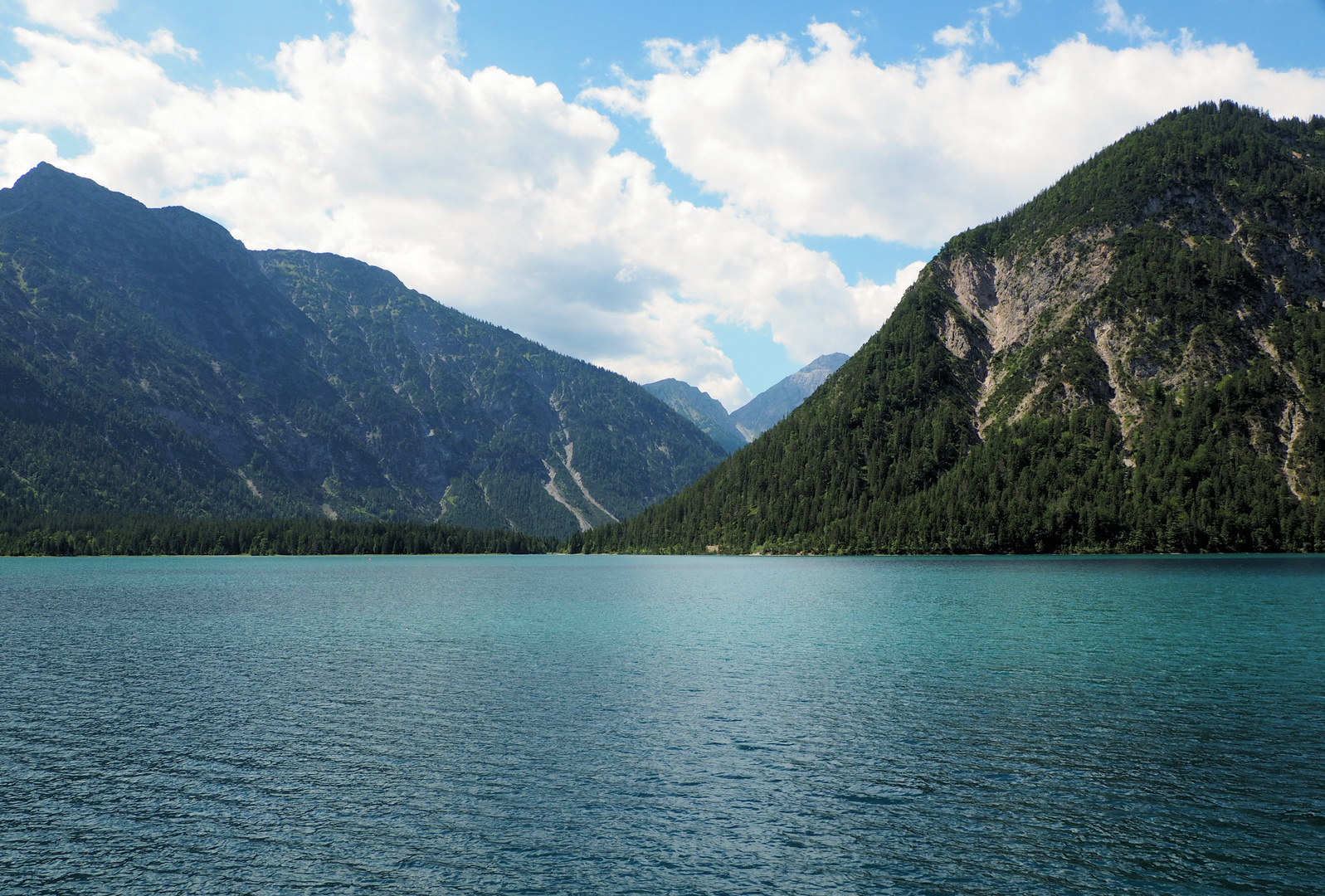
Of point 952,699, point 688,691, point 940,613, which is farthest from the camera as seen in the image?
point 940,613

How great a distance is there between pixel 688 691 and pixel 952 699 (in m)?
15.0

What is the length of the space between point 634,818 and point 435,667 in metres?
31.4

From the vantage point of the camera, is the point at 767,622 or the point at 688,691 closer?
the point at 688,691

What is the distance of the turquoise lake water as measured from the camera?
23.0 metres

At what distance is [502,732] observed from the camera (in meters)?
37.6

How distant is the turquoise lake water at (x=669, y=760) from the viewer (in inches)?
907

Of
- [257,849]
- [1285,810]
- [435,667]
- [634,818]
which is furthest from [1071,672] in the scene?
[257,849]

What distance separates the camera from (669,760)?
33281 mm

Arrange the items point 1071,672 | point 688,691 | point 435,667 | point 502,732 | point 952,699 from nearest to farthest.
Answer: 1. point 502,732
2. point 952,699
3. point 688,691
4. point 1071,672
5. point 435,667

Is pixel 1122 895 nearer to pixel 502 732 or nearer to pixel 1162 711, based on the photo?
pixel 1162 711

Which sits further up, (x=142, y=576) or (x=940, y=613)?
(x=940, y=613)

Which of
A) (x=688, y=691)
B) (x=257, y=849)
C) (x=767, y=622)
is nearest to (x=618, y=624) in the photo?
(x=767, y=622)

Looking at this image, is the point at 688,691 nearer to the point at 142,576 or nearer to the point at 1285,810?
the point at 1285,810

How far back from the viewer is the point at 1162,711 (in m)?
40.2
